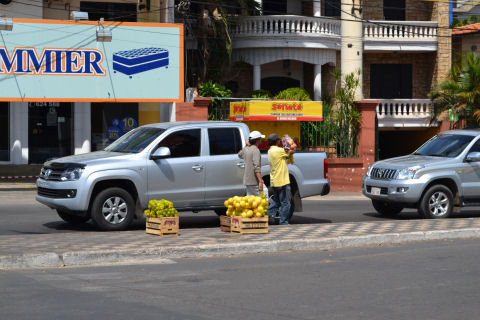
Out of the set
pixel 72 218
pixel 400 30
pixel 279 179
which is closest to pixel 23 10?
pixel 72 218

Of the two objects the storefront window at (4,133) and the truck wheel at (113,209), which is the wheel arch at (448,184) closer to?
the truck wheel at (113,209)

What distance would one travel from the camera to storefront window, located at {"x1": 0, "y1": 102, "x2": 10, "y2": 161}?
87.4 feet

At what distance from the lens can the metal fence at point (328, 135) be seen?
26141 millimetres

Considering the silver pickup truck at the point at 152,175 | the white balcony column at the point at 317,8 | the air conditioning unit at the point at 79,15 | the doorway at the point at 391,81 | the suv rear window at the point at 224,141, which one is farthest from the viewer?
the doorway at the point at 391,81

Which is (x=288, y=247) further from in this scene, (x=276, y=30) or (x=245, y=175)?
(x=276, y=30)

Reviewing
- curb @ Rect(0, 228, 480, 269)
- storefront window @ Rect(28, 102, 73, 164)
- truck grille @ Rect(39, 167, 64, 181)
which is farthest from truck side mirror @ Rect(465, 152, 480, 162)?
storefront window @ Rect(28, 102, 73, 164)

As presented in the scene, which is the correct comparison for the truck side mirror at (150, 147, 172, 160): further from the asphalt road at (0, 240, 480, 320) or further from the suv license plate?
the suv license plate

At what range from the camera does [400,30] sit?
35281 millimetres

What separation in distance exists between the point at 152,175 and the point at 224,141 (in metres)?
1.68

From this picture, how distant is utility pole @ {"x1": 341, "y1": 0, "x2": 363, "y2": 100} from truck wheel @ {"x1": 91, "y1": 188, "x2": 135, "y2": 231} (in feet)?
64.3

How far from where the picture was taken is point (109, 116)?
27875 millimetres

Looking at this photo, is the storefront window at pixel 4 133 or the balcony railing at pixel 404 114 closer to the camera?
the storefront window at pixel 4 133

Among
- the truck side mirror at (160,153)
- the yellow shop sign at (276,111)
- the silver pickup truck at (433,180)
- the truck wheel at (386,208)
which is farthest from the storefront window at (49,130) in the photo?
the truck side mirror at (160,153)

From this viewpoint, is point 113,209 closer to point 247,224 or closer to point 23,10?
point 247,224
